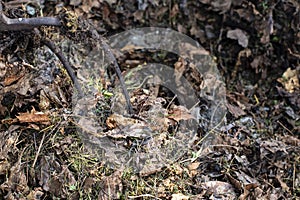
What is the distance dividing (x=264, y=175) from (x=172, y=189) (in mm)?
593

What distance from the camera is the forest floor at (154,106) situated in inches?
90.0

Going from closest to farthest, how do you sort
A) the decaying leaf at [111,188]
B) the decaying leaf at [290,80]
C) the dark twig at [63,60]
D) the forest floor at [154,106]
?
the decaying leaf at [111,188]
the forest floor at [154,106]
the dark twig at [63,60]
the decaying leaf at [290,80]

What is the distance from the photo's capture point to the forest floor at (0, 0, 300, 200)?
2.29 m

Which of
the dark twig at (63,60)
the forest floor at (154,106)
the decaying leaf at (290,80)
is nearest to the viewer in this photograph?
the forest floor at (154,106)

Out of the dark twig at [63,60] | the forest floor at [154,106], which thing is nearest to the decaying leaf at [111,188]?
the forest floor at [154,106]

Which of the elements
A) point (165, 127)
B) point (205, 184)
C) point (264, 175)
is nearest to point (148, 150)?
point (165, 127)

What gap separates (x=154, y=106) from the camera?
2.48 metres

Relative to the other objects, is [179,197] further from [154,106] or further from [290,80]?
[290,80]

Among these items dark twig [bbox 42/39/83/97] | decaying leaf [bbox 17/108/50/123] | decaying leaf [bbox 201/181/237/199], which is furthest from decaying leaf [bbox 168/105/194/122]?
decaying leaf [bbox 17/108/50/123]

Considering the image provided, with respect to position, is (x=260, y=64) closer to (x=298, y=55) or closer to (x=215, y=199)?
(x=298, y=55)

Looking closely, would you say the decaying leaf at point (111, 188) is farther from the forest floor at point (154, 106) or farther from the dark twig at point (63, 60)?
the dark twig at point (63, 60)

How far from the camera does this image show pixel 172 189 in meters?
2.25

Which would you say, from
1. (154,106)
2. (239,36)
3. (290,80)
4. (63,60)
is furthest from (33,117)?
(290,80)

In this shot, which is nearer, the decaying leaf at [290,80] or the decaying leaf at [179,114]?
the decaying leaf at [179,114]
